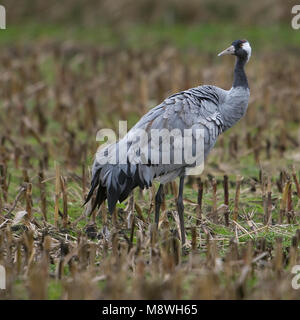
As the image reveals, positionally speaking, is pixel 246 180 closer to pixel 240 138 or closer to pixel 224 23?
pixel 240 138

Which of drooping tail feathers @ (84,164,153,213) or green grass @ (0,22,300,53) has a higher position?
green grass @ (0,22,300,53)

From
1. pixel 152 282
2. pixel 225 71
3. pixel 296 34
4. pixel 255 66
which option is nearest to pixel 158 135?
pixel 152 282

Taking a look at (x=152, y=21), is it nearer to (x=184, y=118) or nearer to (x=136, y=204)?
(x=136, y=204)

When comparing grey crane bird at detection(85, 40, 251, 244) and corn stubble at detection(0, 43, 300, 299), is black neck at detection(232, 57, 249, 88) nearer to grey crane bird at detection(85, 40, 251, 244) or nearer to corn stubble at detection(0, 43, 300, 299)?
grey crane bird at detection(85, 40, 251, 244)

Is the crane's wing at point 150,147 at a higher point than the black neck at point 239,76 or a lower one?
lower

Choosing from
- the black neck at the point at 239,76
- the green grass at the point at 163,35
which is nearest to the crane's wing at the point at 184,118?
the black neck at the point at 239,76

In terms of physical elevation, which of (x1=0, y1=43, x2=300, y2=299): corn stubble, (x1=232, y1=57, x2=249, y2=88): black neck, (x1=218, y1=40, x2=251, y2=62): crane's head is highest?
(x1=218, y1=40, x2=251, y2=62): crane's head

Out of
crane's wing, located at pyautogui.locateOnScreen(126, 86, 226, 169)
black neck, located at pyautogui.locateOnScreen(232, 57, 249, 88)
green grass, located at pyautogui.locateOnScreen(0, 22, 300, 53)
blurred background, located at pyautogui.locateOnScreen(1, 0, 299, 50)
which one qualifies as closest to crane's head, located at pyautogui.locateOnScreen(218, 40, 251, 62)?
black neck, located at pyautogui.locateOnScreen(232, 57, 249, 88)

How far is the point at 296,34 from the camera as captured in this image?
55.2 ft

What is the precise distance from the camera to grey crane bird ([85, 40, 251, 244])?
571 centimetres

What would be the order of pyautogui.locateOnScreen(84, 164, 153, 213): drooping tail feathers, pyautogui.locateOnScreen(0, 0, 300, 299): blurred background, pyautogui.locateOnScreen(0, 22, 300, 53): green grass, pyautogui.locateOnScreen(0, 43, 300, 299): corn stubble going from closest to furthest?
pyautogui.locateOnScreen(0, 43, 300, 299): corn stubble, pyautogui.locateOnScreen(0, 0, 300, 299): blurred background, pyautogui.locateOnScreen(84, 164, 153, 213): drooping tail feathers, pyautogui.locateOnScreen(0, 22, 300, 53): green grass

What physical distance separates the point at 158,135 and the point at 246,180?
1970mm

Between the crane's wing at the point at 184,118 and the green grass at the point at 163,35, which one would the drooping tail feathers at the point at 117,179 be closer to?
the crane's wing at the point at 184,118

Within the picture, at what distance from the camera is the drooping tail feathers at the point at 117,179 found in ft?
18.6
